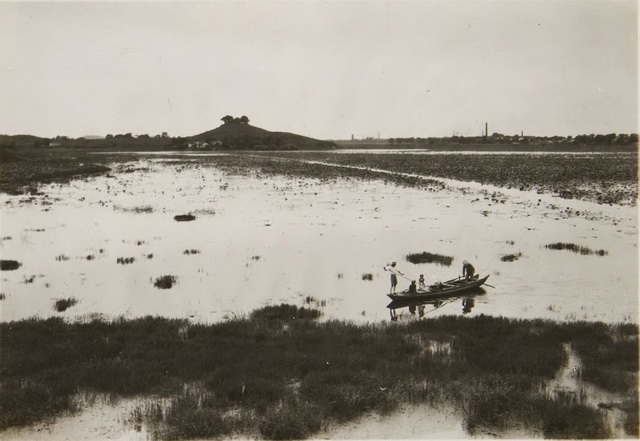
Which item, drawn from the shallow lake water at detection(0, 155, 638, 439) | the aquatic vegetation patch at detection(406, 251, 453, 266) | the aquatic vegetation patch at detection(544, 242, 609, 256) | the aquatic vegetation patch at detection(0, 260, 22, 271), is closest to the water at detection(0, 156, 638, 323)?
the shallow lake water at detection(0, 155, 638, 439)

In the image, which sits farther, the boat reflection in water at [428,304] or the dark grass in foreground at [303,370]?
the boat reflection in water at [428,304]

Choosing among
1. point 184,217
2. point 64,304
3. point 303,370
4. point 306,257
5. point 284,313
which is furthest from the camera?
point 184,217

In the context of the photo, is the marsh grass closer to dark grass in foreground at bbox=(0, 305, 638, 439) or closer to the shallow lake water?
the shallow lake water

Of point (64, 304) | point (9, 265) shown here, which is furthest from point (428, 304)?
point (9, 265)

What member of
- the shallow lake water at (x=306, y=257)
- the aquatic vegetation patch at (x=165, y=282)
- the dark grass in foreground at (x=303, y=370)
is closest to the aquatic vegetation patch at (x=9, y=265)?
the shallow lake water at (x=306, y=257)

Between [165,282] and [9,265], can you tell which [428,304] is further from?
[9,265]

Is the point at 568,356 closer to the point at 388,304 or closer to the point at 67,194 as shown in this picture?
the point at 388,304

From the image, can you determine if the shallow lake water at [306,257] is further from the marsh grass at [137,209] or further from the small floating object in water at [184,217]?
the small floating object in water at [184,217]
